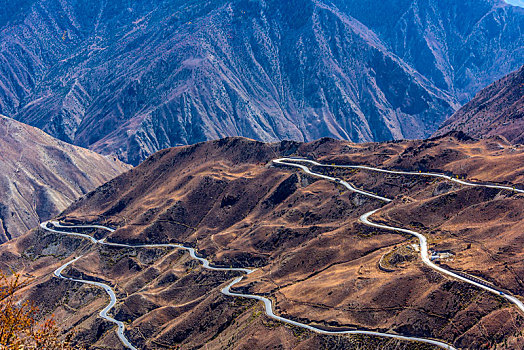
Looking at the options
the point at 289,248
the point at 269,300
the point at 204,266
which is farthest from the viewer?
the point at 204,266

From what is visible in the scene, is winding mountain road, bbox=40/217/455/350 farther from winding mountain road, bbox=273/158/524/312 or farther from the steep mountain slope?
winding mountain road, bbox=273/158/524/312

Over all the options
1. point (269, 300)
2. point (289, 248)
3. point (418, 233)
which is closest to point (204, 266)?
point (289, 248)

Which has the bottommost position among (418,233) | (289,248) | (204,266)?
(418,233)

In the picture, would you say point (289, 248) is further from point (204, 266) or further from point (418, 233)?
point (418, 233)

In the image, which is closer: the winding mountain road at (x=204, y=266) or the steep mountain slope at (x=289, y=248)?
the winding mountain road at (x=204, y=266)

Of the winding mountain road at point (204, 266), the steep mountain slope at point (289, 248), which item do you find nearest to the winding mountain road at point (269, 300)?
the winding mountain road at point (204, 266)

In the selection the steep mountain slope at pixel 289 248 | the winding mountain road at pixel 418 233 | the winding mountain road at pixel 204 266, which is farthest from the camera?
the steep mountain slope at pixel 289 248

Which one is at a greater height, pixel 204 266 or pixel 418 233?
pixel 204 266

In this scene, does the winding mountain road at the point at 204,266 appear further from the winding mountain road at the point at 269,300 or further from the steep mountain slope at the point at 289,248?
the steep mountain slope at the point at 289,248

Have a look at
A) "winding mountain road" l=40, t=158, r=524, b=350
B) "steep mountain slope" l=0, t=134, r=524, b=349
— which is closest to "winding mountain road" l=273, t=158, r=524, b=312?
"winding mountain road" l=40, t=158, r=524, b=350
